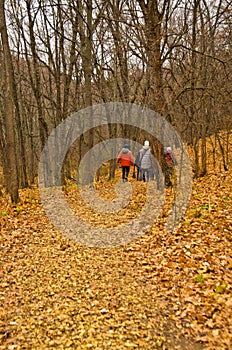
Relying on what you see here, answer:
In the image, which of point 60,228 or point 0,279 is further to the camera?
point 60,228

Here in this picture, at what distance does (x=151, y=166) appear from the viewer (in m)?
13.7

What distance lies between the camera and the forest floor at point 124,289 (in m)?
3.96

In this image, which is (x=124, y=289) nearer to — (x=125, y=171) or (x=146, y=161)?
(x=146, y=161)

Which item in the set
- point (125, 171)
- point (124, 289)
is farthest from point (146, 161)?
point (124, 289)

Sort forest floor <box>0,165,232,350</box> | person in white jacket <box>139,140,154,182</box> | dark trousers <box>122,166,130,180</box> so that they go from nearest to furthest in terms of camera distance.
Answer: forest floor <box>0,165,232,350</box> < person in white jacket <box>139,140,154,182</box> < dark trousers <box>122,166,130,180</box>

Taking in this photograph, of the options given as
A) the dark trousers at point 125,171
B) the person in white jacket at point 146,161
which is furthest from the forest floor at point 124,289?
the dark trousers at point 125,171

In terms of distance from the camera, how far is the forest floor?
396 centimetres

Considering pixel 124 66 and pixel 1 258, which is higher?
pixel 124 66

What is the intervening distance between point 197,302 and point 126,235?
11.1 feet

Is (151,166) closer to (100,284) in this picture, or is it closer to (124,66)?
(124,66)

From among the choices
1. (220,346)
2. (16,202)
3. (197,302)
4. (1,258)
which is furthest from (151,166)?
(220,346)

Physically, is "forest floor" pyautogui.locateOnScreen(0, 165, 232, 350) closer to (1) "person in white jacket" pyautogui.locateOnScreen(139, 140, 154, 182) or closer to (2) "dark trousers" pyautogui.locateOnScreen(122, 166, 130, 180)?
(1) "person in white jacket" pyautogui.locateOnScreen(139, 140, 154, 182)

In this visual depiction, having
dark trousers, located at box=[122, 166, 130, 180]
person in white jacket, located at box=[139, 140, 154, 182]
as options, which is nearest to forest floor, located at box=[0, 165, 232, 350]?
person in white jacket, located at box=[139, 140, 154, 182]

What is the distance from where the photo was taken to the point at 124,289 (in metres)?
5.17
